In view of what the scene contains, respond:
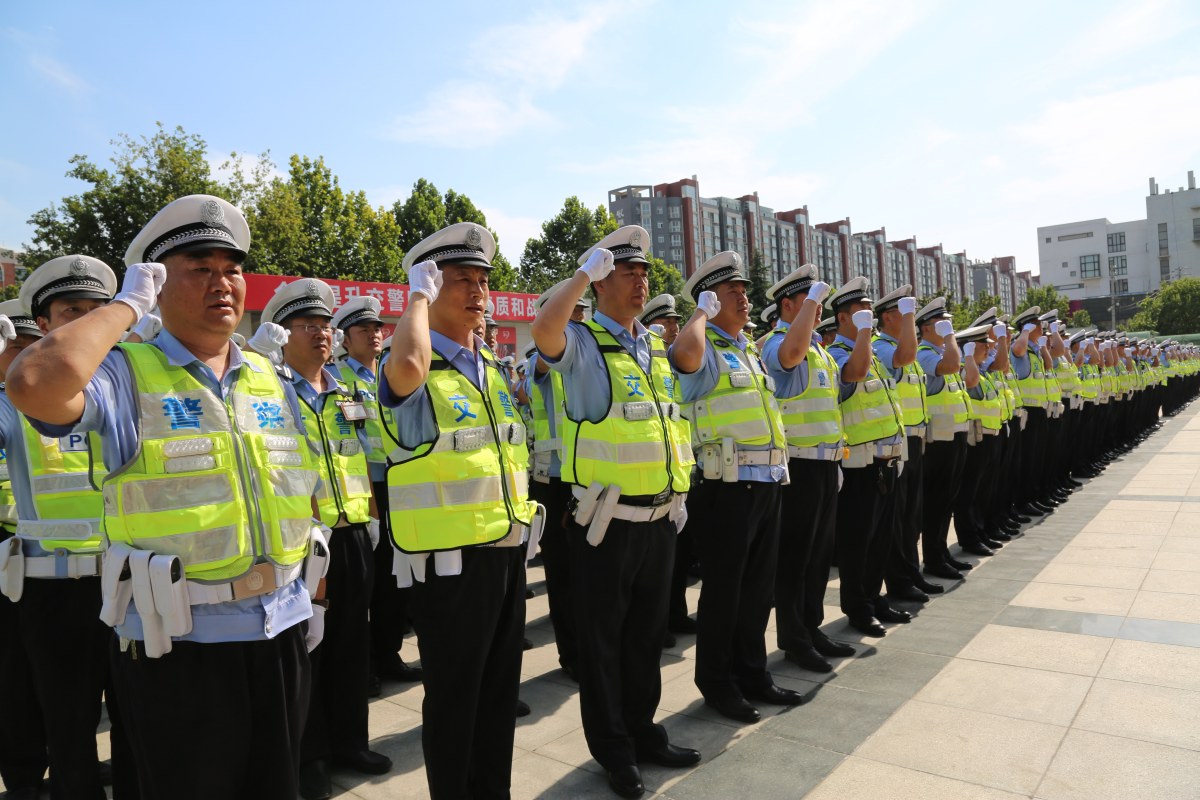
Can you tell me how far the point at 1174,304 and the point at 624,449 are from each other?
229 feet

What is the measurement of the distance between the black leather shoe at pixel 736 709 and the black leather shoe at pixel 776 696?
162mm

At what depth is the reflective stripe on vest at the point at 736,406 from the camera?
4219mm

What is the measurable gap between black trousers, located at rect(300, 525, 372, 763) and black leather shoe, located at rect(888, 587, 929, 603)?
416 centimetres

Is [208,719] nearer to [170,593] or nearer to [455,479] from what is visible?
[170,593]

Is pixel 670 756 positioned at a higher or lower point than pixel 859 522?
lower

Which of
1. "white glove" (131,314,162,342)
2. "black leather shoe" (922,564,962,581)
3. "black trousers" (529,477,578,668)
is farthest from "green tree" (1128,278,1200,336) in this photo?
"white glove" (131,314,162,342)

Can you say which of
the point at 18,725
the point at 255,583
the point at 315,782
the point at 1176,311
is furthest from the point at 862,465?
the point at 1176,311

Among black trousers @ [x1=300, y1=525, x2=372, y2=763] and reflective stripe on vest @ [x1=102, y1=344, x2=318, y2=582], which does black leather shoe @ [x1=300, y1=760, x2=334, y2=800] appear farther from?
reflective stripe on vest @ [x1=102, y1=344, x2=318, y2=582]

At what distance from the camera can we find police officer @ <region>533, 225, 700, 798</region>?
342 centimetres

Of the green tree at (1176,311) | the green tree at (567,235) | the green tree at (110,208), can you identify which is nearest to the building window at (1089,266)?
the green tree at (1176,311)

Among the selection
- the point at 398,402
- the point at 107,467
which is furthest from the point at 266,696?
the point at 398,402

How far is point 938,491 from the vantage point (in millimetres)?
7000

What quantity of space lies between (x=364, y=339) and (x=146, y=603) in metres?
3.35

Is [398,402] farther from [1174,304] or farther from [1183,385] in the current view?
[1174,304]
